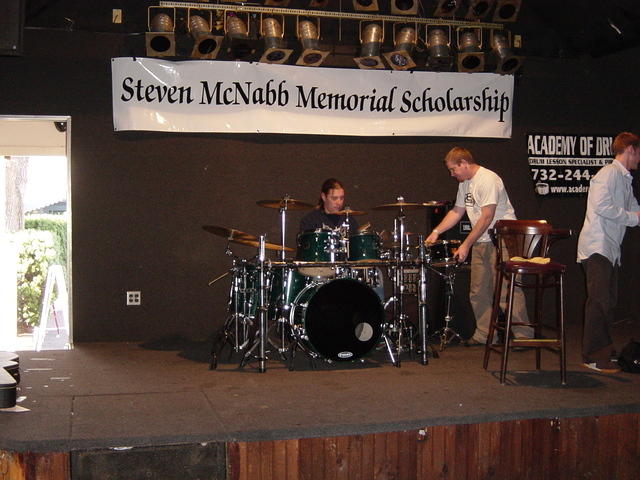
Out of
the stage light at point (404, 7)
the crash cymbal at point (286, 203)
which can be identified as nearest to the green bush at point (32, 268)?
the crash cymbal at point (286, 203)

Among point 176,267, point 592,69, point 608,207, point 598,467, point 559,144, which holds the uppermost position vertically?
point 592,69

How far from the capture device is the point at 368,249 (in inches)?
224

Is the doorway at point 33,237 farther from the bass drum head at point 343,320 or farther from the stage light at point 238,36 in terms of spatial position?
the bass drum head at point 343,320

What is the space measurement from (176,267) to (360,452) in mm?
3461

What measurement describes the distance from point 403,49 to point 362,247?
6.94ft

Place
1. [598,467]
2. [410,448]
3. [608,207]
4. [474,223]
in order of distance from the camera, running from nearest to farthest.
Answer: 1. [410,448]
2. [598,467]
3. [608,207]
4. [474,223]

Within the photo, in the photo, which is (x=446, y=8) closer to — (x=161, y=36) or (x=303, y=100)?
(x=303, y=100)

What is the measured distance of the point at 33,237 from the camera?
6.91m

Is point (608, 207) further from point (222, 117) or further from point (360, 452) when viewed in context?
point (222, 117)

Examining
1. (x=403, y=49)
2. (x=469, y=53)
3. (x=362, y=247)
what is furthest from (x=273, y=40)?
(x=362, y=247)

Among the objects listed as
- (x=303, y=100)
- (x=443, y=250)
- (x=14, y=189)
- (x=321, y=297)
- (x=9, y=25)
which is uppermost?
(x=9, y=25)

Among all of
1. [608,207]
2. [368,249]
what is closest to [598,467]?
[608,207]

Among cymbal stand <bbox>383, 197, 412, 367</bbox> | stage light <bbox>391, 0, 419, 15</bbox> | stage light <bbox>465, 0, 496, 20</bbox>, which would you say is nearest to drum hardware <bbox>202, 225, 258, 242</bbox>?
cymbal stand <bbox>383, 197, 412, 367</bbox>

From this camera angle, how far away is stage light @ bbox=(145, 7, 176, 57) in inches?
248
